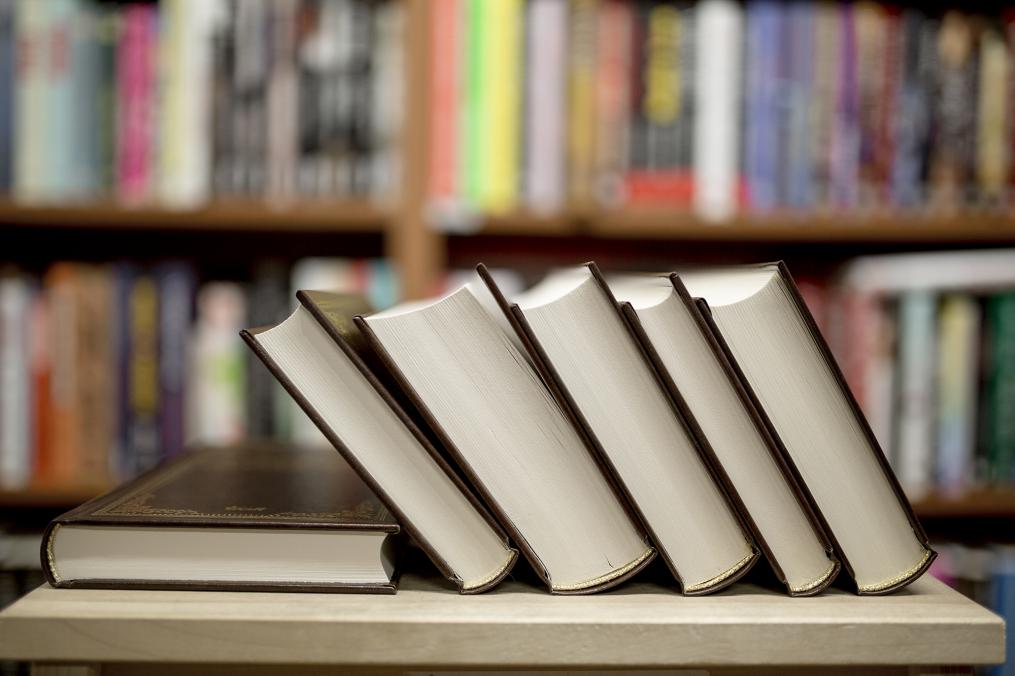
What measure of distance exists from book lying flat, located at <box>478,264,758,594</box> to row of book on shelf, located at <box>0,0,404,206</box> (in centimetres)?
65

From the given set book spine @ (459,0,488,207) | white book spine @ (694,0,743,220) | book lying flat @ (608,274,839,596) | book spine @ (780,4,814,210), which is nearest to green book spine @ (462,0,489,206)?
book spine @ (459,0,488,207)

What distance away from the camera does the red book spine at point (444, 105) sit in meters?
1.01

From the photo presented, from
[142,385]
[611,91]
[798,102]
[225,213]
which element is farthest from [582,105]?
[142,385]

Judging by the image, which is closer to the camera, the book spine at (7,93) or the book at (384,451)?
the book at (384,451)

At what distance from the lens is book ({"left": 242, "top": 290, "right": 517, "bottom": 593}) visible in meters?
0.42

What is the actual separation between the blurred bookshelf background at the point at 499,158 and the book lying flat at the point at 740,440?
1.95ft

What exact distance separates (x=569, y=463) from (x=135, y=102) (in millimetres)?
882

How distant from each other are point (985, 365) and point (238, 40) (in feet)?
3.58

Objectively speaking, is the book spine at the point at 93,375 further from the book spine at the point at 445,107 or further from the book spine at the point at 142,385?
the book spine at the point at 445,107

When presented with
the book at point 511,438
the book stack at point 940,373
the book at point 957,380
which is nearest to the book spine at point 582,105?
the book stack at point 940,373

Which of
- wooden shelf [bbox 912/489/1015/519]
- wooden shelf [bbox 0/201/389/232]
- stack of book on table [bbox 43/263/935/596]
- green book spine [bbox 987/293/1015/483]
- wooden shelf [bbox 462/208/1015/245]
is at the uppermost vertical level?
wooden shelf [bbox 0/201/389/232]

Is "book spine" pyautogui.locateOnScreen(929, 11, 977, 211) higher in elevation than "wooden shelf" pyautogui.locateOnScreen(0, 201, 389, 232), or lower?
higher

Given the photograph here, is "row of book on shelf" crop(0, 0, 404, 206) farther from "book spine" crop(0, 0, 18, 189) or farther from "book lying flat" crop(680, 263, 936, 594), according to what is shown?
"book lying flat" crop(680, 263, 936, 594)

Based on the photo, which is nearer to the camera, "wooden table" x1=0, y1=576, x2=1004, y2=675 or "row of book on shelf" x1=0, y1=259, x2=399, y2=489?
"wooden table" x1=0, y1=576, x2=1004, y2=675
